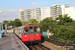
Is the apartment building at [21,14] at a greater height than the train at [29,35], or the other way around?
the apartment building at [21,14]

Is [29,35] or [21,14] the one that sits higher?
[21,14]

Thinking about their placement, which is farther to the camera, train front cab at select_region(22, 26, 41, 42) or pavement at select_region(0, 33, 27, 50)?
train front cab at select_region(22, 26, 41, 42)

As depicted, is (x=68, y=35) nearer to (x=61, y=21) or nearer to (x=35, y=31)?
(x=61, y=21)

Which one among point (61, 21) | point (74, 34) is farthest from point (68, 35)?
Result: point (61, 21)

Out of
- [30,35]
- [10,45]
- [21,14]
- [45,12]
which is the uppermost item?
[45,12]

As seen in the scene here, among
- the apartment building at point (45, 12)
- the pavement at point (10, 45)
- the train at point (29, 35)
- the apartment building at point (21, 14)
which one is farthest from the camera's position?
the apartment building at point (21, 14)

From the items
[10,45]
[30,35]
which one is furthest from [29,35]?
[10,45]

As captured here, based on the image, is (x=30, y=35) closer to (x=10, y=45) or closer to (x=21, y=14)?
(x=10, y=45)

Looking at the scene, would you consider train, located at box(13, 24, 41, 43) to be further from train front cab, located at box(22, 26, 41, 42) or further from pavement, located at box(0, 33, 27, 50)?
pavement, located at box(0, 33, 27, 50)

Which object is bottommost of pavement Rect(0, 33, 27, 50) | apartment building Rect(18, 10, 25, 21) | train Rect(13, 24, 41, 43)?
pavement Rect(0, 33, 27, 50)

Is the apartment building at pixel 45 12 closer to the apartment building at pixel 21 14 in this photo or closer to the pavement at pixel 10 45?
the apartment building at pixel 21 14

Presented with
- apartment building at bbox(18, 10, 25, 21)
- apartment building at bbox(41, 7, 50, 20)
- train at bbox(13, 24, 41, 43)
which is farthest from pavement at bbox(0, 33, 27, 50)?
apartment building at bbox(18, 10, 25, 21)

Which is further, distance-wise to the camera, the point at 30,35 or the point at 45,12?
the point at 45,12

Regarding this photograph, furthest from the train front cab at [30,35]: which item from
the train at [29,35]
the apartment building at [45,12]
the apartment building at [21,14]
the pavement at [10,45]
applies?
the apartment building at [21,14]
